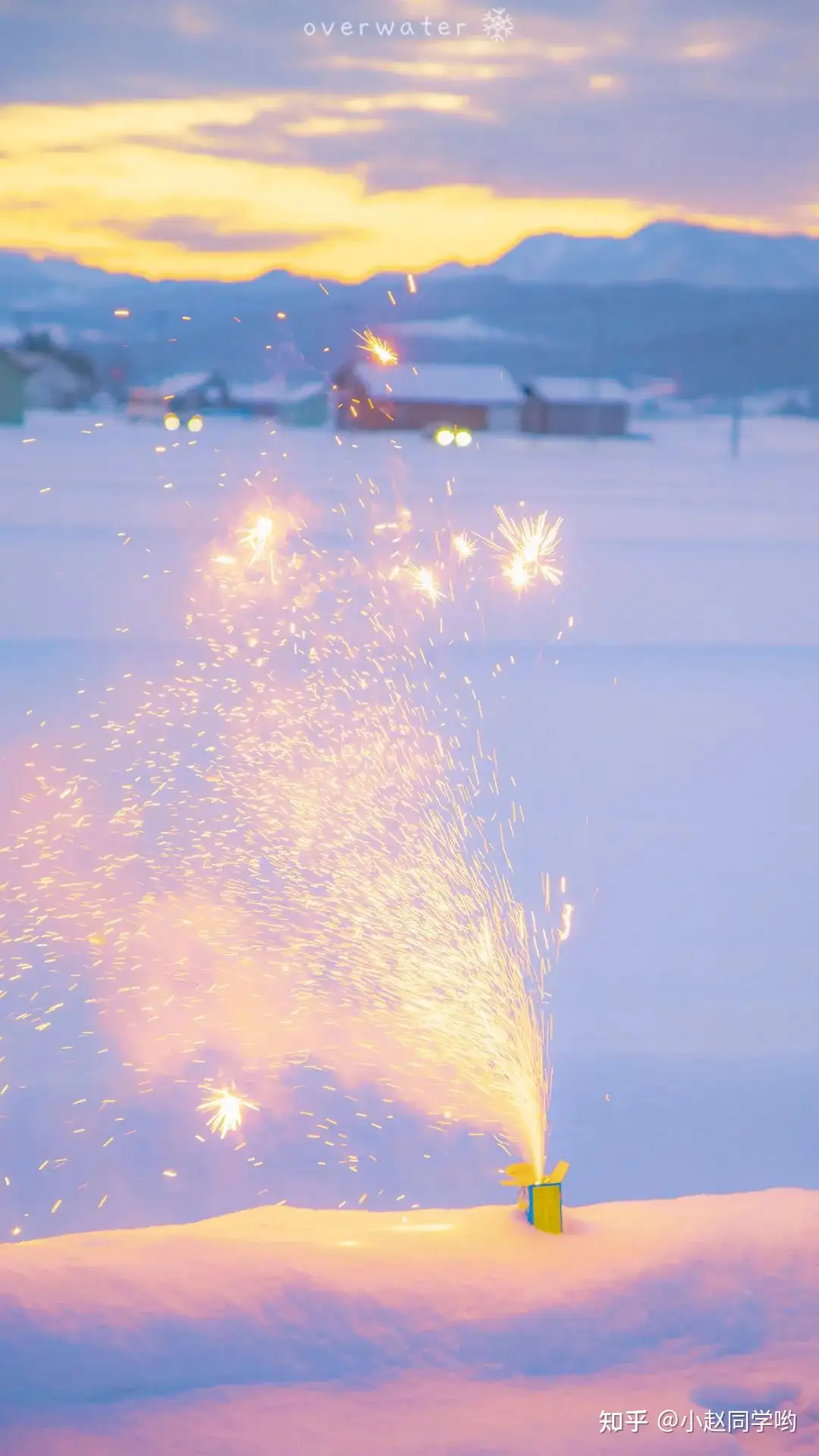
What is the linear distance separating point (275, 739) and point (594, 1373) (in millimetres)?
5650

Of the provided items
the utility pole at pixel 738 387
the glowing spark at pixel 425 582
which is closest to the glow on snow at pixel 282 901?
the glowing spark at pixel 425 582

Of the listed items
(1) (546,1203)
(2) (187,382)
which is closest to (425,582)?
(1) (546,1203)

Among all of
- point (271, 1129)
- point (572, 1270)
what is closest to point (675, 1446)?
point (572, 1270)

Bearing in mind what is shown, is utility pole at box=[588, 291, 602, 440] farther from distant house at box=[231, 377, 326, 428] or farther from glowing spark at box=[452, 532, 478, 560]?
glowing spark at box=[452, 532, 478, 560]

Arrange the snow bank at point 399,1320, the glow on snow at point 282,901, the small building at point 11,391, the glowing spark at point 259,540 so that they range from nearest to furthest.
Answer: the snow bank at point 399,1320 → the glow on snow at point 282,901 → the glowing spark at point 259,540 → the small building at point 11,391

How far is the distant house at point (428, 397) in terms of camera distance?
86.8ft

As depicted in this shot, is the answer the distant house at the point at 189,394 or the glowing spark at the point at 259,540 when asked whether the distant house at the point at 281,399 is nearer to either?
the distant house at the point at 189,394

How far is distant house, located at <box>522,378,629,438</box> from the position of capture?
3034cm

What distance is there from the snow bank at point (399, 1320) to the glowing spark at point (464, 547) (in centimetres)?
1327

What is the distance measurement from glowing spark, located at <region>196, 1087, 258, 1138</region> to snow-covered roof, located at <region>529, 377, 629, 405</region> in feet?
91.3

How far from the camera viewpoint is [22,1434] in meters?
2.39

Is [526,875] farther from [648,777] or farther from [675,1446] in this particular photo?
[675,1446]

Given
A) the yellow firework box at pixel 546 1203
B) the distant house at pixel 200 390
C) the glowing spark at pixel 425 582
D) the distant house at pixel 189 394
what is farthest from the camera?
the distant house at pixel 189 394

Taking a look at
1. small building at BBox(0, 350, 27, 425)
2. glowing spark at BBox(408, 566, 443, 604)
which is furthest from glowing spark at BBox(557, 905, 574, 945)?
small building at BBox(0, 350, 27, 425)
